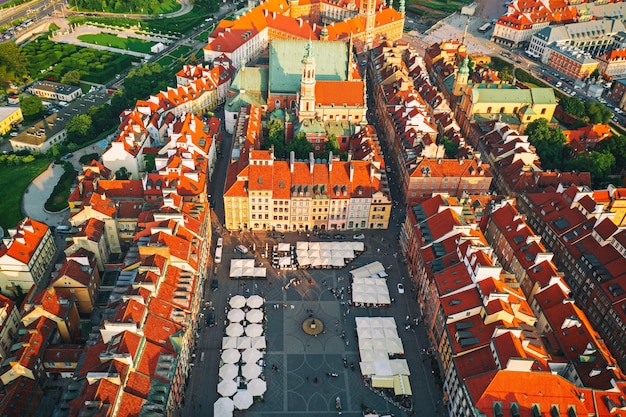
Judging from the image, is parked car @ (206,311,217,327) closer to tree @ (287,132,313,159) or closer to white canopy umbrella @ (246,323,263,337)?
white canopy umbrella @ (246,323,263,337)

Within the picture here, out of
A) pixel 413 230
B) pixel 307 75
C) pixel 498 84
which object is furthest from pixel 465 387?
pixel 498 84

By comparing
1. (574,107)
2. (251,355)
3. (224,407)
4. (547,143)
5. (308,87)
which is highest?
(308,87)

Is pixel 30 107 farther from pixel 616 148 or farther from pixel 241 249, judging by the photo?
pixel 616 148

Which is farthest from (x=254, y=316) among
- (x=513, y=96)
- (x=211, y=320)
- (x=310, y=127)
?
(x=513, y=96)

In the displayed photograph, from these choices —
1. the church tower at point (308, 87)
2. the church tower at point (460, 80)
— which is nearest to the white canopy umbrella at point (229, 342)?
the church tower at point (308, 87)

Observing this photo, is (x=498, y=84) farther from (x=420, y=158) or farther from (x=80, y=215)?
(x=80, y=215)

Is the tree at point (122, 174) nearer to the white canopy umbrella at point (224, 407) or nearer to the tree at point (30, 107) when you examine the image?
the tree at point (30, 107)
